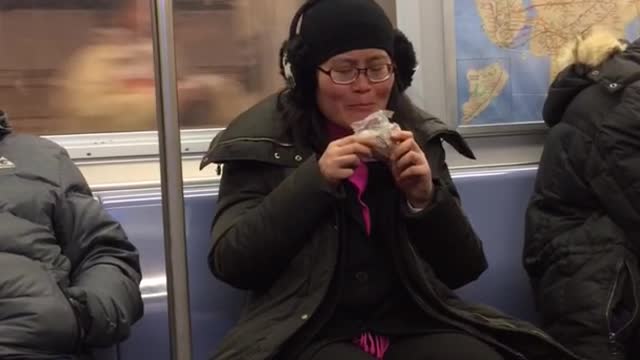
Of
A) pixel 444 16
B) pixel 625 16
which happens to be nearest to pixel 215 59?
pixel 444 16

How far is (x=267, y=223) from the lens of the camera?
1734 mm

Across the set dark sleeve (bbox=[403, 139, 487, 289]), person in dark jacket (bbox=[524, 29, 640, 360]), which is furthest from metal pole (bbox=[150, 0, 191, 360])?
person in dark jacket (bbox=[524, 29, 640, 360])

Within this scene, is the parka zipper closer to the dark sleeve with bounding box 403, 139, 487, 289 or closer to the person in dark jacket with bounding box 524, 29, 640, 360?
the person in dark jacket with bounding box 524, 29, 640, 360

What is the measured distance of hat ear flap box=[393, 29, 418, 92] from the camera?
6.47ft

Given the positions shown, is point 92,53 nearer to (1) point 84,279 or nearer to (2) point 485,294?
(1) point 84,279

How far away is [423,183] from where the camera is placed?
1743 millimetres

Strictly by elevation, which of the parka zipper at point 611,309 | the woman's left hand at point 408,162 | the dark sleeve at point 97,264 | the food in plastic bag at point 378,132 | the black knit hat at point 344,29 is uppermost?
the black knit hat at point 344,29

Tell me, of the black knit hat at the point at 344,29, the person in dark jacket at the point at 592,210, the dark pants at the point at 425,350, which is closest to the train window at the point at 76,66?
the black knit hat at the point at 344,29

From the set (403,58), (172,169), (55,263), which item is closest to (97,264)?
(55,263)

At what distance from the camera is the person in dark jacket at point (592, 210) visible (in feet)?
6.85

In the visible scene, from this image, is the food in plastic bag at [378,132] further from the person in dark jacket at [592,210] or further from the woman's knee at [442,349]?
the person in dark jacket at [592,210]

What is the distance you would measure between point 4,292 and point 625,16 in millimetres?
2046

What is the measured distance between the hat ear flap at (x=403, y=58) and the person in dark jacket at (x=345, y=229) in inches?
0.8

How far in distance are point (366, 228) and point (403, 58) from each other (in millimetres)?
438
